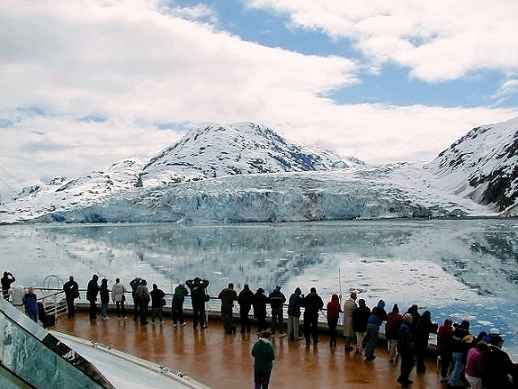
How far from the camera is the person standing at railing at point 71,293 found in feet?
50.5

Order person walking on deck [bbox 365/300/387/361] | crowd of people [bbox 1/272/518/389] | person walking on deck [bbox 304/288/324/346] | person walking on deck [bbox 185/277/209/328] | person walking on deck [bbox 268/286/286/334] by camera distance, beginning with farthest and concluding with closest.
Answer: person walking on deck [bbox 185/277/209/328] → person walking on deck [bbox 268/286/286/334] → person walking on deck [bbox 304/288/324/346] → person walking on deck [bbox 365/300/387/361] → crowd of people [bbox 1/272/518/389]

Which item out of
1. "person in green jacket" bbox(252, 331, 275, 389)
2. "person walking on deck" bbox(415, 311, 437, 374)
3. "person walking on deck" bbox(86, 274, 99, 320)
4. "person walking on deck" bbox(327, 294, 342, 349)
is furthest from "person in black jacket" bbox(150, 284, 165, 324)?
"person walking on deck" bbox(415, 311, 437, 374)

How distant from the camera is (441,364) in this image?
10219 mm

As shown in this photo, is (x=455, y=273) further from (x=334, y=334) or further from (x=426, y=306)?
(x=334, y=334)

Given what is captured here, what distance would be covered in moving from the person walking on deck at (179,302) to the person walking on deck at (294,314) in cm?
287

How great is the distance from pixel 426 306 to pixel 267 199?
321 feet

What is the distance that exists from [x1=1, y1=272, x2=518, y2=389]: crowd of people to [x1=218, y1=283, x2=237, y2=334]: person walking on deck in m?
0.02

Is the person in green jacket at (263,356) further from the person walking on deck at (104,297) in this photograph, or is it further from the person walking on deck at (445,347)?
the person walking on deck at (104,297)

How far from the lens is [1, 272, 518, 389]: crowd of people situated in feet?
26.4

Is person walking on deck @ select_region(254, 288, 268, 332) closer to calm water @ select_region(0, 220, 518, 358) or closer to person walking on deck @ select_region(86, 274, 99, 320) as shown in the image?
person walking on deck @ select_region(86, 274, 99, 320)

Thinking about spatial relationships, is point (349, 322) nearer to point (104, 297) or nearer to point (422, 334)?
point (422, 334)

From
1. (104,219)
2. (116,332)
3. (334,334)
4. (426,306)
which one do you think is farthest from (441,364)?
(104,219)

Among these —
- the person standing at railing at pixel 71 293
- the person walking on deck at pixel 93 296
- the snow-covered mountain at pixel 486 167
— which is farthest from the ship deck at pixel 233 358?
the snow-covered mountain at pixel 486 167

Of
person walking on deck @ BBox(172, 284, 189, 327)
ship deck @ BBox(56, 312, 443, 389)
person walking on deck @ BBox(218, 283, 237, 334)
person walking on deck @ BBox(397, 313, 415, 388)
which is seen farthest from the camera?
person walking on deck @ BBox(172, 284, 189, 327)
